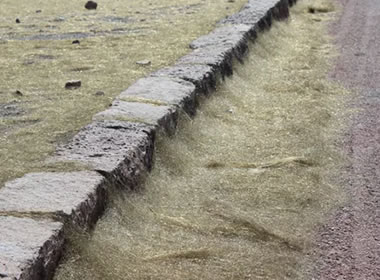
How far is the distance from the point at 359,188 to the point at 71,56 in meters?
3.24

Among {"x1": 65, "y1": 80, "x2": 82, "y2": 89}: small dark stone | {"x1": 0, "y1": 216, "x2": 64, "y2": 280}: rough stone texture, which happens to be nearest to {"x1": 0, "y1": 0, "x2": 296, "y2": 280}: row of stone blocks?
{"x1": 0, "y1": 216, "x2": 64, "y2": 280}: rough stone texture

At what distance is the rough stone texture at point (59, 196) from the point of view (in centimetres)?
305

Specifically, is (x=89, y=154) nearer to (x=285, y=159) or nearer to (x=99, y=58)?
(x=285, y=159)

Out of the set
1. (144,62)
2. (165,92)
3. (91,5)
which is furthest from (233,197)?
(91,5)

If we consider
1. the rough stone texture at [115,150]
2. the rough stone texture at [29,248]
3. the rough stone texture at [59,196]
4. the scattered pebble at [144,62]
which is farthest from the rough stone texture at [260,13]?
the rough stone texture at [29,248]

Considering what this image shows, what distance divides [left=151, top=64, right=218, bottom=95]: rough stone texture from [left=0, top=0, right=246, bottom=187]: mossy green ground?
0.30 m

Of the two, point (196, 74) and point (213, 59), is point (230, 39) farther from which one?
point (196, 74)

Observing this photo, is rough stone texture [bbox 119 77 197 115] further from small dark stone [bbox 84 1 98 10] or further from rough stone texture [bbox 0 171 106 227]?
small dark stone [bbox 84 1 98 10]

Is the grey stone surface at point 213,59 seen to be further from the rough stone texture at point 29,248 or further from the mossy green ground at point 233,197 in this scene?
the rough stone texture at point 29,248

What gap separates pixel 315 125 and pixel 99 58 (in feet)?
6.97

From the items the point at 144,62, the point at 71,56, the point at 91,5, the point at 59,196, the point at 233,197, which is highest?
the point at 59,196

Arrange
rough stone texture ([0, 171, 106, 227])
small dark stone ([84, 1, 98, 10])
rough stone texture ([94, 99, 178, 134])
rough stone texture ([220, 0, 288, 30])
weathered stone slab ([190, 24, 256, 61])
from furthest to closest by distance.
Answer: small dark stone ([84, 1, 98, 10]), rough stone texture ([220, 0, 288, 30]), weathered stone slab ([190, 24, 256, 61]), rough stone texture ([94, 99, 178, 134]), rough stone texture ([0, 171, 106, 227])

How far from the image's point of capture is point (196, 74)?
5.34 meters

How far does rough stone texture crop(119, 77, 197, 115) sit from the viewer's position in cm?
471
